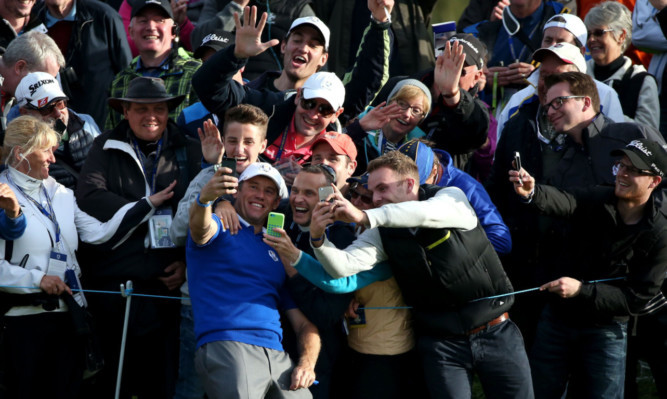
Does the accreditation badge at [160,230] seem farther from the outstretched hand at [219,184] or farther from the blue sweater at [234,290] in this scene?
the outstretched hand at [219,184]

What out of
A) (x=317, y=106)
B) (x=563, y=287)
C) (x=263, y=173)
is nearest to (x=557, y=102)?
(x=563, y=287)

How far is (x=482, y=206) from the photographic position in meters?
6.02

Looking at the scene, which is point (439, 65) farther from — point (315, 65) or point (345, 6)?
point (345, 6)

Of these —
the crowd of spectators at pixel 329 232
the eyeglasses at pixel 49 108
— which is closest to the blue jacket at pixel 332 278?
the crowd of spectators at pixel 329 232

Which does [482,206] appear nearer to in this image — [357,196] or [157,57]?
[357,196]

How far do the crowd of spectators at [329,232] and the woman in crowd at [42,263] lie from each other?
0.05 feet

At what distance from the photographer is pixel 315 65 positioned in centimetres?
716

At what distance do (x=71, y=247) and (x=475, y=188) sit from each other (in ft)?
8.87

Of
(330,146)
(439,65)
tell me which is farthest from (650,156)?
(330,146)

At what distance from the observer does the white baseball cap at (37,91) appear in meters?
6.64

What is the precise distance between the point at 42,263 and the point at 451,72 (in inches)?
120

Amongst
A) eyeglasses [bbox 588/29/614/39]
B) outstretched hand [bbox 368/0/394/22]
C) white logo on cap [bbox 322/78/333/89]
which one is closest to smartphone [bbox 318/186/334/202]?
white logo on cap [bbox 322/78/333/89]

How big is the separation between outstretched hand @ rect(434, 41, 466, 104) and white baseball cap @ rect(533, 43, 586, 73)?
991mm

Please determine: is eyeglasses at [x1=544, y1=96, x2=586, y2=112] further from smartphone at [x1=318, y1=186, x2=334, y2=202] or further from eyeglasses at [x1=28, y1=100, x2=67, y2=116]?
eyeglasses at [x1=28, y1=100, x2=67, y2=116]
